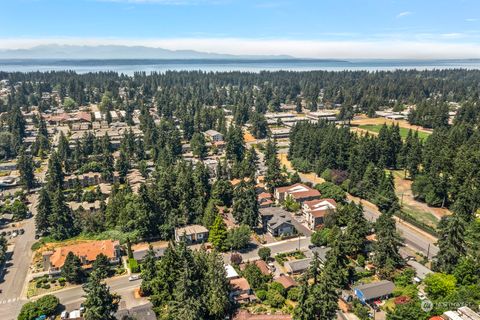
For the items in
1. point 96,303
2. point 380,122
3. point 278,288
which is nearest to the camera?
point 96,303

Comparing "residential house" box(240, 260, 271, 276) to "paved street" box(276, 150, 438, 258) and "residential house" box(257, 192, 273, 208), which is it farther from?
"paved street" box(276, 150, 438, 258)

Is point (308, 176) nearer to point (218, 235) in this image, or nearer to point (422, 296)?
point (218, 235)

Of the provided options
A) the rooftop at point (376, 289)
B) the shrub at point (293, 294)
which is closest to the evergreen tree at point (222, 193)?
the shrub at point (293, 294)

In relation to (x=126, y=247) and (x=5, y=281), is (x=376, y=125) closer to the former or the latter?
(x=126, y=247)

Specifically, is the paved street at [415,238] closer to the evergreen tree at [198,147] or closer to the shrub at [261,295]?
the shrub at [261,295]

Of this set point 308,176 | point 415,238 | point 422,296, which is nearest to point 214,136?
point 308,176

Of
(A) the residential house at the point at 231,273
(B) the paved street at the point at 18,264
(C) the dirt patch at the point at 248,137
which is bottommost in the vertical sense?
(B) the paved street at the point at 18,264

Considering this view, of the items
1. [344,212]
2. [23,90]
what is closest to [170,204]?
[344,212]
